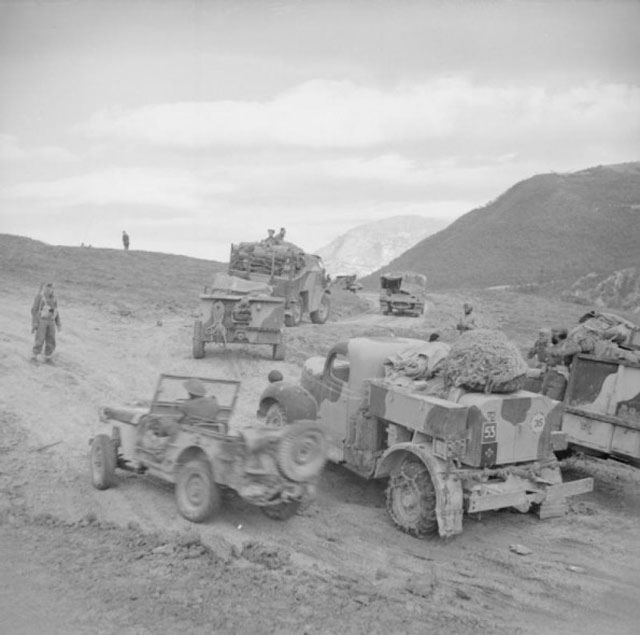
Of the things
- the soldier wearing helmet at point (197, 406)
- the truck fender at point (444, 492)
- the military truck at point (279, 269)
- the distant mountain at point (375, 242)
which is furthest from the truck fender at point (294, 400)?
the distant mountain at point (375, 242)

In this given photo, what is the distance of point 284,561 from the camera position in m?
6.20

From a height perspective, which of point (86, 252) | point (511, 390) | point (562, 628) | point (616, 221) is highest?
point (616, 221)

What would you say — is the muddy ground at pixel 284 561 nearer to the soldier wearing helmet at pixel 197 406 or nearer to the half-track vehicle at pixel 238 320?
the soldier wearing helmet at pixel 197 406

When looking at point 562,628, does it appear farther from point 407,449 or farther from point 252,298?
point 252,298

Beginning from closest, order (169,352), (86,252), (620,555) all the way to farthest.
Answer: (620,555) → (169,352) → (86,252)

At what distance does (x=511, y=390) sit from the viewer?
730 centimetres

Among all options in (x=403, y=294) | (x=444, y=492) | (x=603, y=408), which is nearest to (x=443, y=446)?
(x=444, y=492)

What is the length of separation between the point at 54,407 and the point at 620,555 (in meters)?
7.82

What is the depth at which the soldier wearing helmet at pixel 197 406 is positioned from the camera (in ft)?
24.1

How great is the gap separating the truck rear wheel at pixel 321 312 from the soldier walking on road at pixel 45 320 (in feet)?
29.9

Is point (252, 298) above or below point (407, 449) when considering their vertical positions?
above

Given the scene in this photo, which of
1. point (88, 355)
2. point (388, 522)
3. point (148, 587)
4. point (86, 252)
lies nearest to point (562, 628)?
point (388, 522)

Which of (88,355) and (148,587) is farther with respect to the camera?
(88,355)

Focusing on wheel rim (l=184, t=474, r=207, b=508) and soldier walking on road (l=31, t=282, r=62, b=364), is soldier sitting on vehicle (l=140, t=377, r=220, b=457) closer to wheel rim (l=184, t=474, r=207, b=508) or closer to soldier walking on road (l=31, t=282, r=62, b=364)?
wheel rim (l=184, t=474, r=207, b=508)
